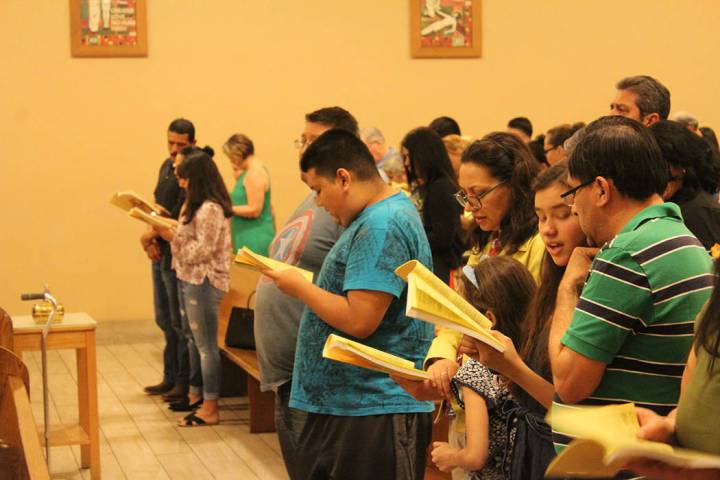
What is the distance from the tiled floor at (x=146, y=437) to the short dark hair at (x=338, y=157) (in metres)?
2.42

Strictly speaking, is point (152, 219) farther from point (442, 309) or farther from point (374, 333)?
point (442, 309)

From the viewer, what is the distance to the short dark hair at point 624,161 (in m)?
1.97

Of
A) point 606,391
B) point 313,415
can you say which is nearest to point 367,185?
point 313,415

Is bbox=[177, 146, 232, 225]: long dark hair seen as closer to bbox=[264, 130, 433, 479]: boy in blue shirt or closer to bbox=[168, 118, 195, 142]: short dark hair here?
bbox=[168, 118, 195, 142]: short dark hair

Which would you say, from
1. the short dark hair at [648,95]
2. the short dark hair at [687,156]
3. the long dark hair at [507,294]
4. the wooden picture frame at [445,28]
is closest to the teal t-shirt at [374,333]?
the long dark hair at [507,294]

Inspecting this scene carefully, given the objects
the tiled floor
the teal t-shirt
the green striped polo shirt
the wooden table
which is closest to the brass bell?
the wooden table

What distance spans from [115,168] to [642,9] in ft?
18.4

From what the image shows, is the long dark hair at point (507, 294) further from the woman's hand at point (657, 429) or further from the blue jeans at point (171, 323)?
the blue jeans at point (171, 323)

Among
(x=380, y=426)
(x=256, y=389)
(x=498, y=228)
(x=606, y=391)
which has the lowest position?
(x=256, y=389)

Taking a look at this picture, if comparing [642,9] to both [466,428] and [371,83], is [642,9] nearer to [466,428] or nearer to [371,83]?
[371,83]

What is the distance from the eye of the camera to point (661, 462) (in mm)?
1472

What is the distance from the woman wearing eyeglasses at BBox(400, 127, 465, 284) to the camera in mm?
5246

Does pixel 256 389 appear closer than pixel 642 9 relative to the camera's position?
Yes

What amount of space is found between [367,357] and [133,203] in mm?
4401
